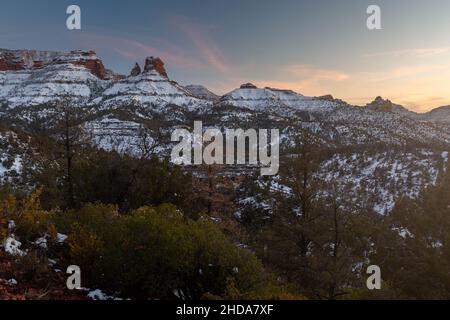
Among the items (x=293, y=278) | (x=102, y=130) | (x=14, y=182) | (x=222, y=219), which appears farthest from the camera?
(x=102, y=130)

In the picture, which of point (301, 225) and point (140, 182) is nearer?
point (301, 225)

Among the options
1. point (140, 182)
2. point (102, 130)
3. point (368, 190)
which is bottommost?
point (368, 190)

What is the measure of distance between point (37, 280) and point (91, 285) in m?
1.49

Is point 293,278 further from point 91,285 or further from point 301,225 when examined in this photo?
point 91,285

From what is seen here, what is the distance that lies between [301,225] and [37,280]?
10594 mm

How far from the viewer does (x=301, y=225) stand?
17.2 metres

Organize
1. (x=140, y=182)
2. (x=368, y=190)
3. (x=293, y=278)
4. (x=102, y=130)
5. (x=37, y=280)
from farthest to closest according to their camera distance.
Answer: (x=102, y=130), (x=368, y=190), (x=140, y=182), (x=293, y=278), (x=37, y=280)

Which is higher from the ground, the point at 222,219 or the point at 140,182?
the point at 140,182

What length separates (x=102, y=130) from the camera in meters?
140

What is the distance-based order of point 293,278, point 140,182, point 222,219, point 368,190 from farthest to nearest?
point 368,190 < point 222,219 < point 140,182 < point 293,278
